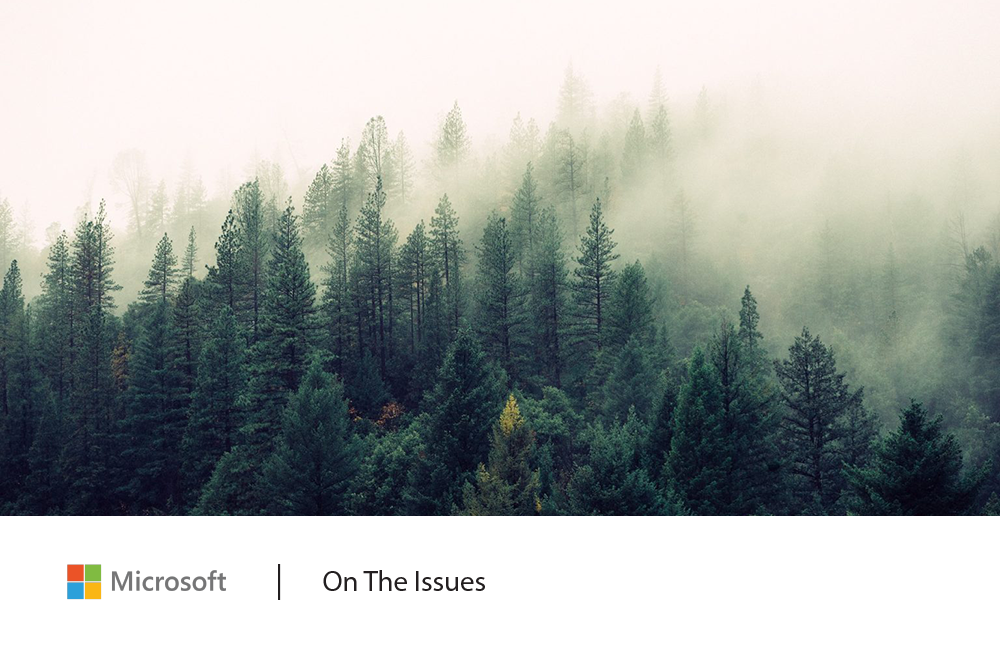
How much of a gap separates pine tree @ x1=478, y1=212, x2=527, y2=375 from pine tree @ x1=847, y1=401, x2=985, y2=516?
1256 inches

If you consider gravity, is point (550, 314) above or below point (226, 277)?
below

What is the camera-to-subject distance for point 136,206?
114 metres

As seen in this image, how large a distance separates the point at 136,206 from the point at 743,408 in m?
112

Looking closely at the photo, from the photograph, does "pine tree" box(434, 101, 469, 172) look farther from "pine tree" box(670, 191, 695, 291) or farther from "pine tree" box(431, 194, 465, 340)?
"pine tree" box(431, 194, 465, 340)

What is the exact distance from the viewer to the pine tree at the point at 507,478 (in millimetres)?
28938

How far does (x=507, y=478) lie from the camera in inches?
1227

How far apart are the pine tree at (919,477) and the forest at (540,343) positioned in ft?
0.30

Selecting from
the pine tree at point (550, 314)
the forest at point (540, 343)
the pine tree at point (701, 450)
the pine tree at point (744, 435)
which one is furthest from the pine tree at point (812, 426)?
the pine tree at point (550, 314)
